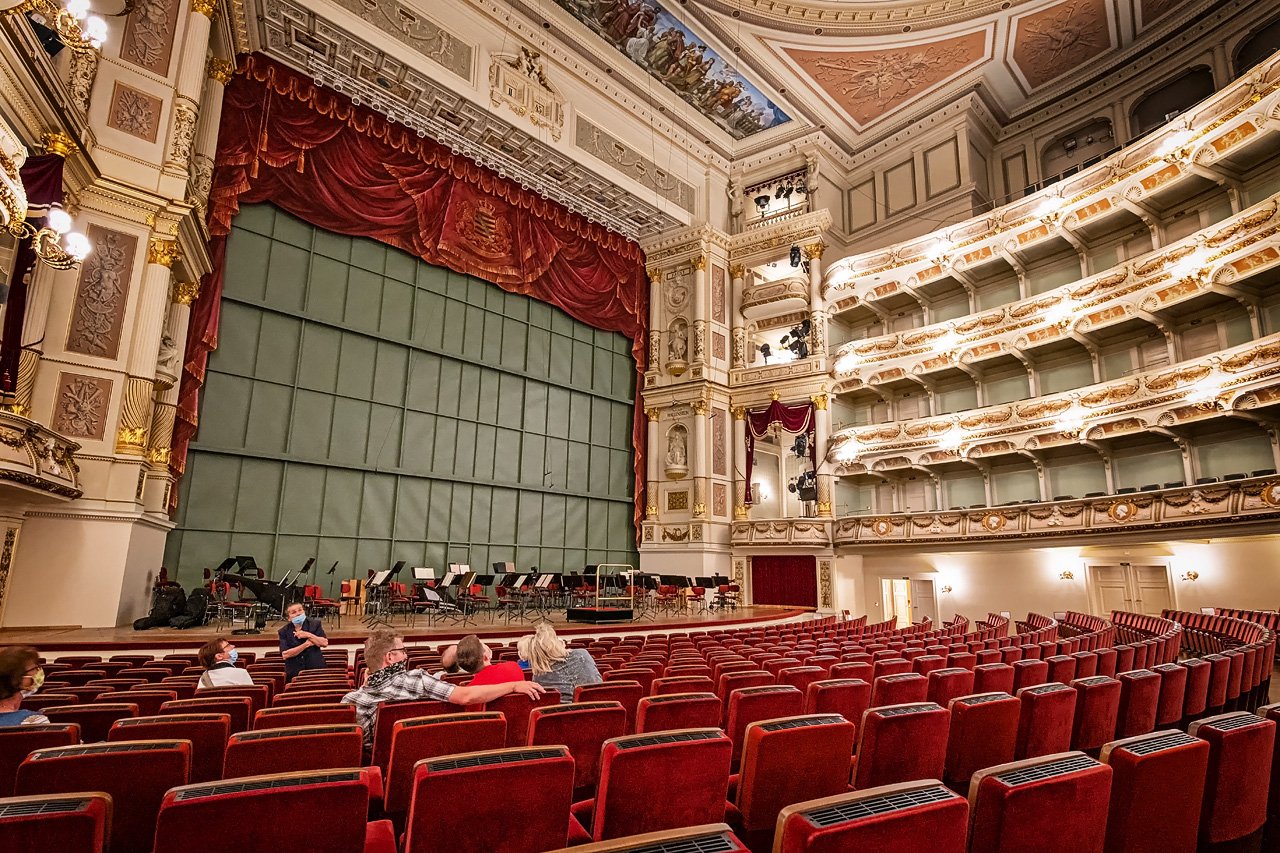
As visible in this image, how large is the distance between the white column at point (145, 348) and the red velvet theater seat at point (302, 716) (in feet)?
26.4

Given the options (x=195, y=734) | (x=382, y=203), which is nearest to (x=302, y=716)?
(x=195, y=734)

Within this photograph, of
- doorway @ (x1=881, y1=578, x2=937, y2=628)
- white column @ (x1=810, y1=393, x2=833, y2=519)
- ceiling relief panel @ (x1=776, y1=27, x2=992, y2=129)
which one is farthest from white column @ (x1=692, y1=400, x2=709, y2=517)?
ceiling relief panel @ (x1=776, y1=27, x2=992, y2=129)

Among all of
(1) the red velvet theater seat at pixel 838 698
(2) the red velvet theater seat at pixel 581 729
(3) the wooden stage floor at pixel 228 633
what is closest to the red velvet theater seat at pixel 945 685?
(1) the red velvet theater seat at pixel 838 698

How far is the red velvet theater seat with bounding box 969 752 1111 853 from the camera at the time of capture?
1.57 metres

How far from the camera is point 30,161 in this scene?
7.64m

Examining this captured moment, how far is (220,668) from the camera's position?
12.5ft

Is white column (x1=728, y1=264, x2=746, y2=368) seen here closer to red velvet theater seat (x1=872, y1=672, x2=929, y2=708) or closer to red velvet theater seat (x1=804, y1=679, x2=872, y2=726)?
red velvet theater seat (x1=872, y1=672, x2=929, y2=708)

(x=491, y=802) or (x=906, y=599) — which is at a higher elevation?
(x=491, y=802)

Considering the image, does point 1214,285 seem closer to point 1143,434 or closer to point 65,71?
point 1143,434

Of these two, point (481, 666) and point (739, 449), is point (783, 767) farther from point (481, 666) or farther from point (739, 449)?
point (739, 449)

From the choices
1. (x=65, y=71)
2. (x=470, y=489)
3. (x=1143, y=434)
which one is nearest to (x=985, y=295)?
(x=1143, y=434)

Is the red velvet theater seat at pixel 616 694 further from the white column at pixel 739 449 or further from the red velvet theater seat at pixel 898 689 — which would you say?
the white column at pixel 739 449

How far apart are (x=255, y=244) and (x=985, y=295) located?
Result: 1687 centimetres

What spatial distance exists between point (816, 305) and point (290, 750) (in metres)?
17.9
